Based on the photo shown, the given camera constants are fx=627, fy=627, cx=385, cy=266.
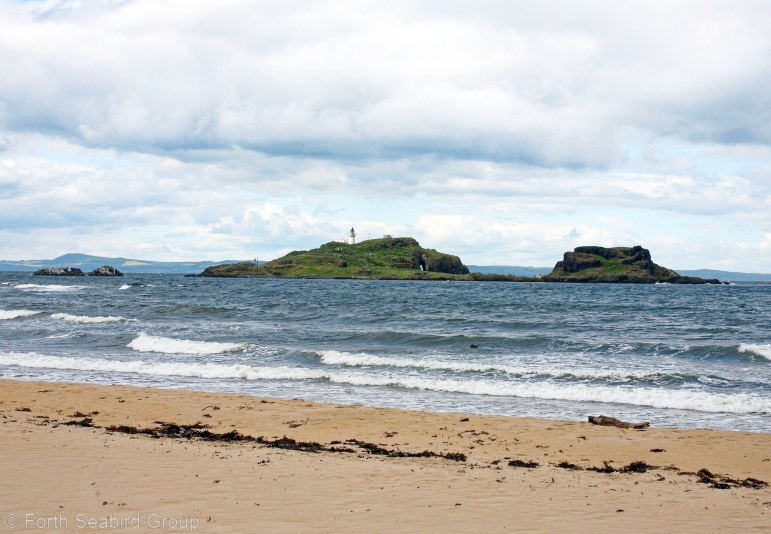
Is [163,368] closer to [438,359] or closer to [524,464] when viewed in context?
[438,359]

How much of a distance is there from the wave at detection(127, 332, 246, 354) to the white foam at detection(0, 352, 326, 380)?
3.71m

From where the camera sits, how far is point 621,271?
191m

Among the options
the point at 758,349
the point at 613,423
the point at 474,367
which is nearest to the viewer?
the point at 613,423

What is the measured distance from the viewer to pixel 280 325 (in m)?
41.8

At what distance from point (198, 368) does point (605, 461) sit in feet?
58.9

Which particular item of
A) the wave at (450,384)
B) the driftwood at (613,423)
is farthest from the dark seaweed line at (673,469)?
the wave at (450,384)

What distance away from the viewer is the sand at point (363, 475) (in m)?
7.90

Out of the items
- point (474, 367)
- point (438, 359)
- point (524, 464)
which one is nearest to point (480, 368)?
point (474, 367)

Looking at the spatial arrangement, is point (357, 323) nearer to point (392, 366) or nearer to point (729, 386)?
point (392, 366)

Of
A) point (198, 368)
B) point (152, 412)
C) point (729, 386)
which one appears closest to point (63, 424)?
point (152, 412)

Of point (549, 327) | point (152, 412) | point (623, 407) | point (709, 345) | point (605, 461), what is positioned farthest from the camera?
point (549, 327)

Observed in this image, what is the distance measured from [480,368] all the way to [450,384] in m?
3.44

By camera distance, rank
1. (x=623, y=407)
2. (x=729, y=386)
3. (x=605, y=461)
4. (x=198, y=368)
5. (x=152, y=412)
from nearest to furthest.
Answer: (x=605, y=461), (x=152, y=412), (x=623, y=407), (x=729, y=386), (x=198, y=368)

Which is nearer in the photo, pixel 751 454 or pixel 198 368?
pixel 751 454
